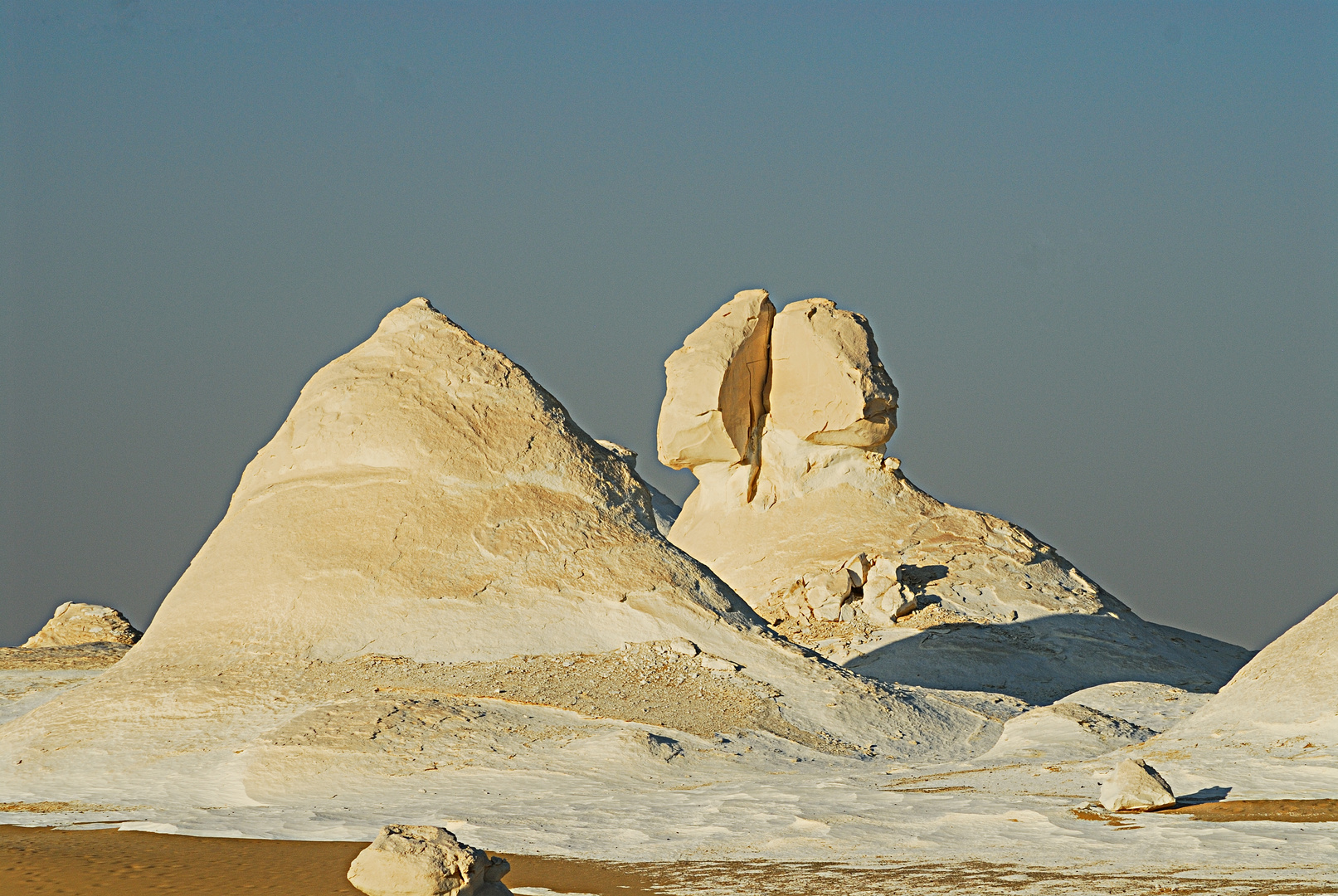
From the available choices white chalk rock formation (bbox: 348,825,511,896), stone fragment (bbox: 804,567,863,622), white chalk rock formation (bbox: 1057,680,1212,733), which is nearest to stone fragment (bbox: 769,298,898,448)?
stone fragment (bbox: 804,567,863,622)

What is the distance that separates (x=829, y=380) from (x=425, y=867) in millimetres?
22338

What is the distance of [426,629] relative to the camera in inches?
559

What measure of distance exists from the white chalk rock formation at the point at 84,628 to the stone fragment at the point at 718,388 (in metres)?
11.8

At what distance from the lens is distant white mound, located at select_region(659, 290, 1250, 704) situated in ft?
78.5

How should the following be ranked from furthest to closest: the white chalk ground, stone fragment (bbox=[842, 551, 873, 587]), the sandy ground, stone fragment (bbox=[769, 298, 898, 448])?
stone fragment (bbox=[769, 298, 898, 448]) < stone fragment (bbox=[842, 551, 873, 587]) < the white chalk ground < the sandy ground

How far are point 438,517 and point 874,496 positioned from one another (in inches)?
618

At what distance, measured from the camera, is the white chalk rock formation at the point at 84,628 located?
26.6m

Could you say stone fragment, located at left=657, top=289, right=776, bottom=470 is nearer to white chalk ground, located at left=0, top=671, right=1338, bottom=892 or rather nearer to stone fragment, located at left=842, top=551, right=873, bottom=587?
stone fragment, located at left=842, top=551, right=873, bottom=587

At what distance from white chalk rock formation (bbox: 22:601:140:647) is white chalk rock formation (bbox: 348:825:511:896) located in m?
20.3

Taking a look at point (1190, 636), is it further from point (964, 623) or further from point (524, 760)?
point (524, 760)

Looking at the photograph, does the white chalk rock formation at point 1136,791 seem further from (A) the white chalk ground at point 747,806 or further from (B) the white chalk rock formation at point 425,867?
(B) the white chalk rock formation at point 425,867

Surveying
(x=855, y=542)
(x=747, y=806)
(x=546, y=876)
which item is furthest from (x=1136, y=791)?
(x=855, y=542)

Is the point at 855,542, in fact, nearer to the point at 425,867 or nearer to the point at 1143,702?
the point at 1143,702

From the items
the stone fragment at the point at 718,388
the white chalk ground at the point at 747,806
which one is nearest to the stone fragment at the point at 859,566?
the stone fragment at the point at 718,388
